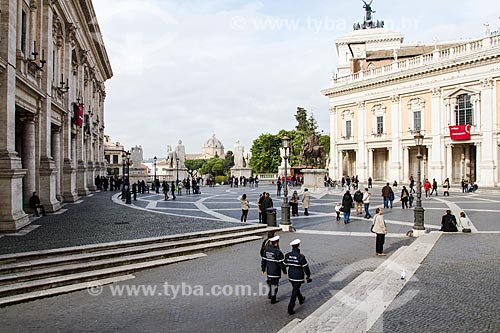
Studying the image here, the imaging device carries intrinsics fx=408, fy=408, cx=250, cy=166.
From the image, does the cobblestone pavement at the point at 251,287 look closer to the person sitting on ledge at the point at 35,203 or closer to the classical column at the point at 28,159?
the person sitting on ledge at the point at 35,203

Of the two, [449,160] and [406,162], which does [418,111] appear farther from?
[449,160]

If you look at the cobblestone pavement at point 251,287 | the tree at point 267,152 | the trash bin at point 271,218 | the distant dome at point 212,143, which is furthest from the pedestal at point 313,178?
the distant dome at point 212,143

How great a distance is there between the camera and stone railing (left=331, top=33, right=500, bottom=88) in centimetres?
4214

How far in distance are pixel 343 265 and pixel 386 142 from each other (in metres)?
44.8

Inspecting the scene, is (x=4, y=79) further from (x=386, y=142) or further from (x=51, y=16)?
(x=386, y=142)

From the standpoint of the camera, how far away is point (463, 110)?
1786 inches

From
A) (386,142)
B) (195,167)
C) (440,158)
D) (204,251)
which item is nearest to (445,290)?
(204,251)

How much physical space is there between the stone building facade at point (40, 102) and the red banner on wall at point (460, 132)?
3793 cm

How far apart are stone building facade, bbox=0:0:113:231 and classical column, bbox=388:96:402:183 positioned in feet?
118

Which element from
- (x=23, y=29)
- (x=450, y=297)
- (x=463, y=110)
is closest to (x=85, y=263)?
(x=450, y=297)

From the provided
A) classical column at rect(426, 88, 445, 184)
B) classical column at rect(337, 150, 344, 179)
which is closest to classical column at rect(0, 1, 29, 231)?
classical column at rect(426, 88, 445, 184)

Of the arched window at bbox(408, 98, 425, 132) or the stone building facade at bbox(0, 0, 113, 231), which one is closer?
the stone building facade at bbox(0, 0, 113, 231)

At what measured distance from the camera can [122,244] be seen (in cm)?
1212

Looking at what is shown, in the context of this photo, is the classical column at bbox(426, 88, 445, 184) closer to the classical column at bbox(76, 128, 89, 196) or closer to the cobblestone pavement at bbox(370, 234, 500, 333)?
the cobblestone pavement at bbox(370, 234, 500, 333)
